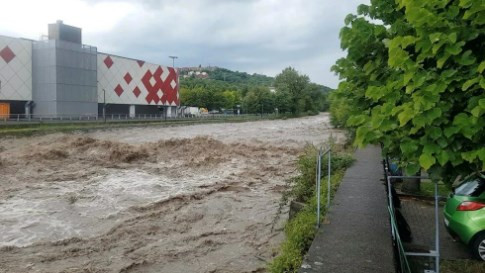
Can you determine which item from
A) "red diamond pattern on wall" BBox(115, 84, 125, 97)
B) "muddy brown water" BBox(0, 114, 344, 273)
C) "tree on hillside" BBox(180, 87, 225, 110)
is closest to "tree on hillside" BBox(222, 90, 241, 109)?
"tree on hillside" BBox(180, 87, 225, 110)

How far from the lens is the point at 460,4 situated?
9.11 ft

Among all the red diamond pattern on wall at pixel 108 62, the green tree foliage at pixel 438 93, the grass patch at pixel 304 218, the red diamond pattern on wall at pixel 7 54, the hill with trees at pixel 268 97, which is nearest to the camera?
the green tree foliage at pixel 438 93

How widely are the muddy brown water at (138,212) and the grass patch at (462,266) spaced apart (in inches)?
139

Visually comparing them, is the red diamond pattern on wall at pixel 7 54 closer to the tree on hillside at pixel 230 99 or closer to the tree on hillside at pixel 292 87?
the tree on hillside at pixel 230 99

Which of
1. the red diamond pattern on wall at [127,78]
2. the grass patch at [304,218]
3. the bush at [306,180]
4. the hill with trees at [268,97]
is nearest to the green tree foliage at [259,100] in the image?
the hill with trees at [268,97]

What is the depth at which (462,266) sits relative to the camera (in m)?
7.56

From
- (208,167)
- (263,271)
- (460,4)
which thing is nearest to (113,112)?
(208,167)

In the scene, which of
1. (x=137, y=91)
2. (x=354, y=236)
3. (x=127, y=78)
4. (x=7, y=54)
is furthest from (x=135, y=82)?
(x=354, y=236)

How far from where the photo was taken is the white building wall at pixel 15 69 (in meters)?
58.9

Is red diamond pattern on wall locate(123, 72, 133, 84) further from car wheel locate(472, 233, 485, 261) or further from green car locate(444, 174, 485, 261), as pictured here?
car wheel locate(472, 233, 485, 261)

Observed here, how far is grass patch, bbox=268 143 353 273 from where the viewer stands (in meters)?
6.84

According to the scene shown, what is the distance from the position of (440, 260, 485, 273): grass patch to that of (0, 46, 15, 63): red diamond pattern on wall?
63.1 m

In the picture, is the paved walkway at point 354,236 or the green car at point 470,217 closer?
the paved walkway at point 354,236

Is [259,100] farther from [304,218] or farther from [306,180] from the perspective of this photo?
[304,218]
